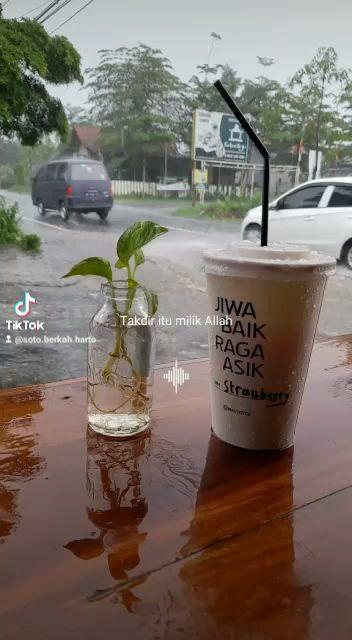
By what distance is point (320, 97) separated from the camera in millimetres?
1651

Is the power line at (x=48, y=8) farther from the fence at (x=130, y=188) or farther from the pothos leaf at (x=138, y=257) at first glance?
the pothos leaf at (x=138, y=257)

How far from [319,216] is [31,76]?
0.96 meters

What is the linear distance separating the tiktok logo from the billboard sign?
1.92ft

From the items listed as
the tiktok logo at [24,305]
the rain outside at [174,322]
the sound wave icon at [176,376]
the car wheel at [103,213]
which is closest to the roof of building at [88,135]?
the rain outside at [174,322]

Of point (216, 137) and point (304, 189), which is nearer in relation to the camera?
point (216, 137)

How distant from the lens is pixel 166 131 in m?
1.44

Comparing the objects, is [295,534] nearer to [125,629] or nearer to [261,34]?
[125,629]

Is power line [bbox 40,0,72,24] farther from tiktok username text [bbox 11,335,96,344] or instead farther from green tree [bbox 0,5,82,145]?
tiktok username text [bbox 11,335,96,344]

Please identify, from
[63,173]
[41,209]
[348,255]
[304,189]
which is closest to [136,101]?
[63,173]

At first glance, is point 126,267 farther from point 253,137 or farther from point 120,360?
point 253,137

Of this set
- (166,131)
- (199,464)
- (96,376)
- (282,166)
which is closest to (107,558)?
(199,464)

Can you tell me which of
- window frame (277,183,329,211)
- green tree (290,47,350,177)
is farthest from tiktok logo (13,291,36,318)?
green tree (290,47,350,177)

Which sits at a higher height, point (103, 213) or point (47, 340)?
point (103, 213)

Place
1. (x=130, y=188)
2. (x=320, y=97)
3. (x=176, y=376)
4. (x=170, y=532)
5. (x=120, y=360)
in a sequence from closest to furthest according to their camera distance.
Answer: (x=170, y=532) < (x=120, y=360) < (x=176, y=376) < (x=130, y=188) < (x=320, y=97)
